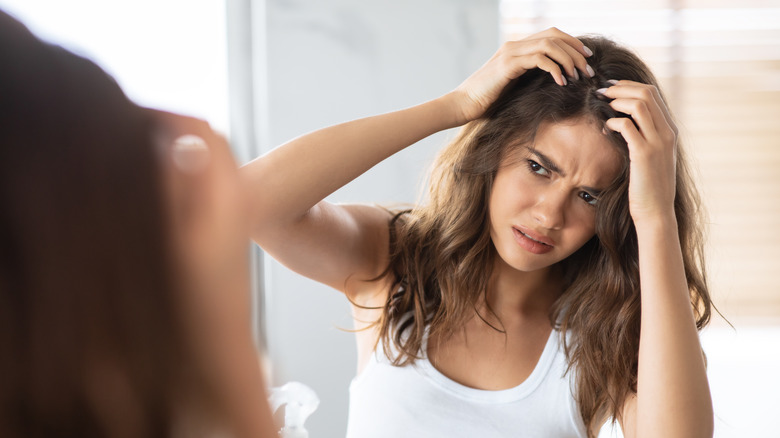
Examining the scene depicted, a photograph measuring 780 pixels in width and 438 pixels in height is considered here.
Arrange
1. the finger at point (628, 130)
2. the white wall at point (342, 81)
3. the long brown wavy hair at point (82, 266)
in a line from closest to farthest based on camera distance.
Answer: the long brown wavy hair at point (82, 266), the finger at point (628, 130), the white wall at point (342, 81)

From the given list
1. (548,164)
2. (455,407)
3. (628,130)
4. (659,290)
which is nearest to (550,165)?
(548,164)

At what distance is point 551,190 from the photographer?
3.15 feet

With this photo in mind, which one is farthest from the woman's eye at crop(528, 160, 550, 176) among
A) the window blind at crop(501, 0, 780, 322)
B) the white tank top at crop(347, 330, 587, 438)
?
the window blind at crop(501, 0, 780, 322)

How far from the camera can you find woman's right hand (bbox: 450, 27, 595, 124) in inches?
38.2

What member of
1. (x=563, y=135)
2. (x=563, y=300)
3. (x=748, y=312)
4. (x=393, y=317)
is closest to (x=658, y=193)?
(x=563, y=135)

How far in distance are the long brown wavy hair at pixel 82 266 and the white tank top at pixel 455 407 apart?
84cm

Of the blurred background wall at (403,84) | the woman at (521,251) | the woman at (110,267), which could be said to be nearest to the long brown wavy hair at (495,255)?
the woman at (521,251)

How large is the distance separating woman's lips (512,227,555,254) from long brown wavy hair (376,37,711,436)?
0.28ft

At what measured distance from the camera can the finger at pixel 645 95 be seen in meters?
0.94

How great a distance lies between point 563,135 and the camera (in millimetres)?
959

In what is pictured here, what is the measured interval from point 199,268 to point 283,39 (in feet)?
4.37

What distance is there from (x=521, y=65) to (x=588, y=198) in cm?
22

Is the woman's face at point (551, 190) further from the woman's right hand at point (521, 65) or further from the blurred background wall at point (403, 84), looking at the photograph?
the blurred background wall at point (403, 84)

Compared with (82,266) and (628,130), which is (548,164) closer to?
(628,130)
